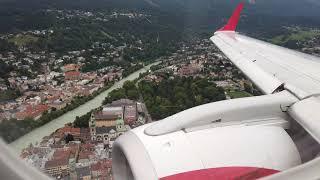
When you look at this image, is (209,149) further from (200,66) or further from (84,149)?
(200,66)

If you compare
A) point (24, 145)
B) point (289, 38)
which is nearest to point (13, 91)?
point (24, 145)

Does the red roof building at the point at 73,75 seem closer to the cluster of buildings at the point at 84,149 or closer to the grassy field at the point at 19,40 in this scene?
the cluster of buildings at the point at 84,149

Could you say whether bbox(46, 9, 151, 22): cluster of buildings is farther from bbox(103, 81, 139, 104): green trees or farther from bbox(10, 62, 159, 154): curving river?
bbox(103, 81, 139, 104): green trees

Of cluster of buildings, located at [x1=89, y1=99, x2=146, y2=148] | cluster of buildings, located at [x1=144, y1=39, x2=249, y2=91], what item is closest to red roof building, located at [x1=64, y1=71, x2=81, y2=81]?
cluster of buildings, located at [x1=144, y1=39, x2=249, y2=91]

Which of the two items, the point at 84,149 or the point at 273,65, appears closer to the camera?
the point at 273,65

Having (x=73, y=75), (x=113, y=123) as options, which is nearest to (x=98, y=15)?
(x=73, y=75)
